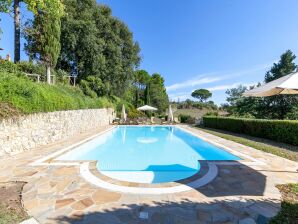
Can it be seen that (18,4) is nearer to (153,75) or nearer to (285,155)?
(285,155)

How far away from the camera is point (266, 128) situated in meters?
11.0

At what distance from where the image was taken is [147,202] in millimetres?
3383

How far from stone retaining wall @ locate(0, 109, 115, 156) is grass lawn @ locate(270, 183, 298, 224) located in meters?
7.56

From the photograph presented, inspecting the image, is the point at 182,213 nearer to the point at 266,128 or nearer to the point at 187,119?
the point at 266,128

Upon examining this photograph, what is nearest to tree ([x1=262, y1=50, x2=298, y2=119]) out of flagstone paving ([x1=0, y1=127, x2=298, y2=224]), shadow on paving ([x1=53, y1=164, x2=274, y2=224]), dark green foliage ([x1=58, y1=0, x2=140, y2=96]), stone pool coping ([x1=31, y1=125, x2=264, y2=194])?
stone pool coping ([x1=31, y1=125, x2=264, y2=194])

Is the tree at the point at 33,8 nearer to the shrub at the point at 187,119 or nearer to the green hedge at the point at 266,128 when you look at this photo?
the green hedge at the point at 266,128

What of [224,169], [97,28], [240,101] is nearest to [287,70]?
[240,101]

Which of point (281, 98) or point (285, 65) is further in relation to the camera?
point (285, 65)

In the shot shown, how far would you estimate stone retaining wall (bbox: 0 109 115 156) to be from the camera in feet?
21.6

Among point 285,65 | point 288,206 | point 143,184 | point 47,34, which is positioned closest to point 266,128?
point 288,206

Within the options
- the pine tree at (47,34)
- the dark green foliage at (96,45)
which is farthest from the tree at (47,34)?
the dark green foliage at (96,45)

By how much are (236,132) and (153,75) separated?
35373 millimetres

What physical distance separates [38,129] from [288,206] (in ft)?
28.9

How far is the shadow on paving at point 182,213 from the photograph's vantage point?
280 centimetres
